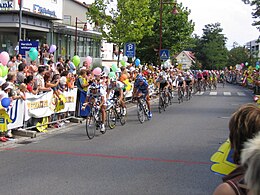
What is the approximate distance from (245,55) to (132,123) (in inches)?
3780

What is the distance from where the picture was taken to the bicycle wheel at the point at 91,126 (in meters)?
11.5

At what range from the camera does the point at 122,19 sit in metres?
30.2

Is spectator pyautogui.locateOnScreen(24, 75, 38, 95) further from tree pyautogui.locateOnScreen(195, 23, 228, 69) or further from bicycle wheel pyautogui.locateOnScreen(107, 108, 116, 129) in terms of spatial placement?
tree pyautogui.locateOnScreen(195, 23, 228, 69)

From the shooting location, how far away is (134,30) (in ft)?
97.7

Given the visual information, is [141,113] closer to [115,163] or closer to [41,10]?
[115,163]

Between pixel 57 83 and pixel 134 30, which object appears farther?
pixel 134 30

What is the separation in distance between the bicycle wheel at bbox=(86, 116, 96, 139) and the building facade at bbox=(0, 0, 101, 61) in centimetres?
1927

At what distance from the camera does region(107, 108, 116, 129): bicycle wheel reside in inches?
533

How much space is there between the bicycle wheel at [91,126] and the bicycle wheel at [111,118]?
1681 mm

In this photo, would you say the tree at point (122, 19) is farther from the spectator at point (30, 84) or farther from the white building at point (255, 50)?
the white building at point (255, 50)

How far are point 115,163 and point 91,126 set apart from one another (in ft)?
11.2

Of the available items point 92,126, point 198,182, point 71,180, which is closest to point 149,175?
point 198,182

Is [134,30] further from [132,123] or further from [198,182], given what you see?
[198,182]

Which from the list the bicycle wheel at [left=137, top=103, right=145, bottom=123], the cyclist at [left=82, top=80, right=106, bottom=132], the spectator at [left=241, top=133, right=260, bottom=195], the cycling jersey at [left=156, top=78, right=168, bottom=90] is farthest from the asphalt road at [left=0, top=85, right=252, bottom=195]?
the cycling jersey at [left=156, top=78, right=168, bottom=90]
